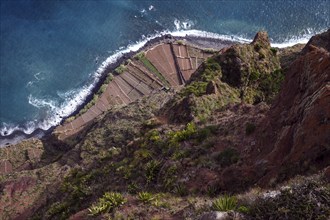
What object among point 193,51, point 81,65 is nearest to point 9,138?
point 81,65

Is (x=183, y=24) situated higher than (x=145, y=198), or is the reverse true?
(x=183, y=24)

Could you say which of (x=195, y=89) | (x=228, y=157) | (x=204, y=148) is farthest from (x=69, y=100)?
(x=228, y=157)

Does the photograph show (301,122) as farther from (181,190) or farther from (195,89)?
(195,89)

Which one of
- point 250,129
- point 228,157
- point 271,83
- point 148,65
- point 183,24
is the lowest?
point 228,157

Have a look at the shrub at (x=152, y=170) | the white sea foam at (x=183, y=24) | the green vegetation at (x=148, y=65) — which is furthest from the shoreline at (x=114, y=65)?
the shrub at (x=152, y=170)

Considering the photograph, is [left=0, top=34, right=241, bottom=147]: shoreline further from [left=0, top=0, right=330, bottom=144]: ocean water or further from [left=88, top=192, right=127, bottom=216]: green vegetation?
[left=88, top=192, right=127, bottom=216]: green vegetation

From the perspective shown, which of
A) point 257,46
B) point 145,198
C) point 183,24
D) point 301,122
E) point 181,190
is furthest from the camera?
point 183,24

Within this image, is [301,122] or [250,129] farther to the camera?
[250,129]

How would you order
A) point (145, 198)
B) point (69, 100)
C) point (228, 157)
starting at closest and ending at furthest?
point (145, 198), point (228, 157), point (69, 100)
